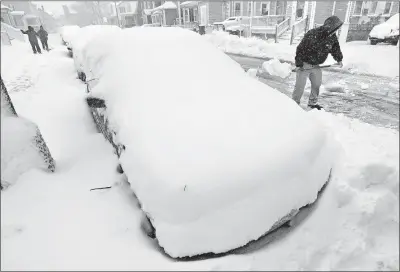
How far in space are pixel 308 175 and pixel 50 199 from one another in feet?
7.28

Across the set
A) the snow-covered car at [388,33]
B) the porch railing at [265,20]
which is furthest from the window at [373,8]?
the snow-covered car at [388,33]

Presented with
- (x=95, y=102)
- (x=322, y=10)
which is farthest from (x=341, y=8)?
(x=95, y=102)

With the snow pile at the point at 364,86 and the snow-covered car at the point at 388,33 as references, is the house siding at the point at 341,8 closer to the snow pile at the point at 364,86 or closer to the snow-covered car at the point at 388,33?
the snow pile at the point at 364,86

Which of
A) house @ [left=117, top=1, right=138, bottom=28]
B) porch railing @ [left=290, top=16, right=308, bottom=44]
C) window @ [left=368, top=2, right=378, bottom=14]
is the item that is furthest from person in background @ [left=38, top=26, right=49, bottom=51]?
window @ [left=368, top=2, right=378, bottom=14]

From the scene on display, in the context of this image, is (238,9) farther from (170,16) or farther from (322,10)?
(170,16)

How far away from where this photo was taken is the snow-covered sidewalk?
3.69 meters

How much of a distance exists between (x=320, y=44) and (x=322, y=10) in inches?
479

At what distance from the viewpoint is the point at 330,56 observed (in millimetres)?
7406

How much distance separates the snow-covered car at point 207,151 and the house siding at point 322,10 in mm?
13895

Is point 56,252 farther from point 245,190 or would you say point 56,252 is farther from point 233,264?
point 245,190

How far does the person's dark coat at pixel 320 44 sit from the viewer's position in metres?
4.02

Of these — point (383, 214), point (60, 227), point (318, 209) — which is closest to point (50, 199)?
point (60, 227)

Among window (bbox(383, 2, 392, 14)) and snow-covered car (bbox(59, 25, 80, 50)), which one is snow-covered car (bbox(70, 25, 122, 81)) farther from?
window (bbox(383, 2, 392, 14))

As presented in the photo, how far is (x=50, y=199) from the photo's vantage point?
2.21m
